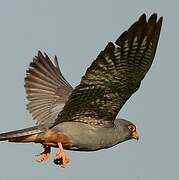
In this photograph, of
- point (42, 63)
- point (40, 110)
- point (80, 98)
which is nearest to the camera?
point (80, 98)

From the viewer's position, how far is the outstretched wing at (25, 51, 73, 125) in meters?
17.1

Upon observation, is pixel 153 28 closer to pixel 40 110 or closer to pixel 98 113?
pixel 98 113

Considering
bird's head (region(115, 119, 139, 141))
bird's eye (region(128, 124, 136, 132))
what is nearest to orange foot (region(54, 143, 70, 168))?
bird's head (region(115, 119, 139, 141))

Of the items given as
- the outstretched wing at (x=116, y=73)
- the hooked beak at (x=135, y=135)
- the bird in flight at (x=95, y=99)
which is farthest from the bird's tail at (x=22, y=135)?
the hooked beak at (x=135, y=135)

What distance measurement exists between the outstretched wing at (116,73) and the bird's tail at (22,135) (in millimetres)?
467

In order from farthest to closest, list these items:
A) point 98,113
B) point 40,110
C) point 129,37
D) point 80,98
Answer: point 40,110, point 98,113, point 80,98, point 129,37

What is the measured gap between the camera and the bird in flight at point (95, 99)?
1254 cm

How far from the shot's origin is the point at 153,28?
12352 millimetres

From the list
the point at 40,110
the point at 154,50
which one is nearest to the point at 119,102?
the point at 154,50

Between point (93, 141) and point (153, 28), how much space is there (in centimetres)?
312

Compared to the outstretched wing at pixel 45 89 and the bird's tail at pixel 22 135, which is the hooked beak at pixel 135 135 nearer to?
the outstretched wing at pixel 45 89

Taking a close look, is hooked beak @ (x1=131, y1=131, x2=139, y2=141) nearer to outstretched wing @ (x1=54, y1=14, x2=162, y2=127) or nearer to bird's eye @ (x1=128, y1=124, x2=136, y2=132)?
bird's eye @ (x1=128, y1=124, x2=136, y2=132)

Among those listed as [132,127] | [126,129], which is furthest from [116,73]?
[132,127]

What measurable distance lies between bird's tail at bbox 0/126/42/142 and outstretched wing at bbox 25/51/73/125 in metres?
2.15
